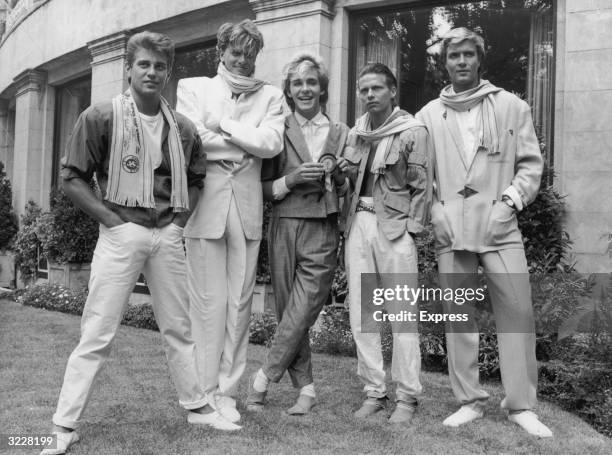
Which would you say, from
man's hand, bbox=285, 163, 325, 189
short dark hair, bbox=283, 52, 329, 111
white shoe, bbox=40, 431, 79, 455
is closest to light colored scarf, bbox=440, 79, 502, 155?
short dark hair, bbox=283, 52, 329, 111

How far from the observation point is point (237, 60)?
14.0ft

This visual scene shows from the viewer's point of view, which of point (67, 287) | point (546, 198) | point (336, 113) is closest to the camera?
point (546, 198)

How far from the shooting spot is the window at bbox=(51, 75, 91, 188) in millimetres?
13414

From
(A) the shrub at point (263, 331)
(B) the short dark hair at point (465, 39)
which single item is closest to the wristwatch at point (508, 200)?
(B) the short dark hair at point (465, 39)

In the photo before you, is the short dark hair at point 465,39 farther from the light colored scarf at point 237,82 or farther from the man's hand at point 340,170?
the light colored scarf at point 237,82

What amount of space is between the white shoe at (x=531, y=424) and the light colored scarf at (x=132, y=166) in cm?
238

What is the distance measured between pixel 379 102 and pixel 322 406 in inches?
82.6

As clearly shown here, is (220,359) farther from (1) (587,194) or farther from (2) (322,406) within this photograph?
(1) (587,194)

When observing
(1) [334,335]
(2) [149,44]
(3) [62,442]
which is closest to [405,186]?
(2) [149,44]

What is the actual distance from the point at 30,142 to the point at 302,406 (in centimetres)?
1139

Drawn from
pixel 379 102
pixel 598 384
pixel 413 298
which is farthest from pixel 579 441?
pixel 379 102

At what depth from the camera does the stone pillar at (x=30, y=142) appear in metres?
13.7

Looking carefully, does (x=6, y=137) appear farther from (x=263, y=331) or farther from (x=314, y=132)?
(x=314, y=132)

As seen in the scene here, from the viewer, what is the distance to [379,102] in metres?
4.29
